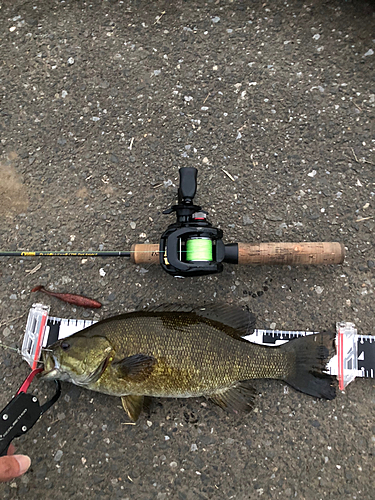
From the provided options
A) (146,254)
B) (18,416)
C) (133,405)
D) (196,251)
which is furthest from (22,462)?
(196,251)

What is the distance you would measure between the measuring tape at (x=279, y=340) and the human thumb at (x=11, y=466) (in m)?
0.61

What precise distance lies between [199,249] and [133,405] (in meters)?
1.29

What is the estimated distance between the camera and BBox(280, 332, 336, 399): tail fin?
2.43 meters

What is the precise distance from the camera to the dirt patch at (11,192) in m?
2.88

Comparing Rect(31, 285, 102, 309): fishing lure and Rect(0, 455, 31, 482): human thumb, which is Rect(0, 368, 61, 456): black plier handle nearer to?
Rect(0, 455, 31, 482): human thumb

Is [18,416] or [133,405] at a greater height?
[18,416]

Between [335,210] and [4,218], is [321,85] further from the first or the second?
[4,218]

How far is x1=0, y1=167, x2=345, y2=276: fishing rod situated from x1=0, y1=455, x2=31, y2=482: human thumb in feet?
4.63

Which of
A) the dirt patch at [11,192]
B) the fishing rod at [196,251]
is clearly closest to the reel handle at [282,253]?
the fishing rod at [196,251]

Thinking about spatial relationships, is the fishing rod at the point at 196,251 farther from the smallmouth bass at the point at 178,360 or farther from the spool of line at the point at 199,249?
the smallmouth bass at the point at 178,360

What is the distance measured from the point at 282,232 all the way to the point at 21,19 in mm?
3025

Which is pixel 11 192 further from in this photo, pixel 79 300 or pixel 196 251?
pixel 196 251

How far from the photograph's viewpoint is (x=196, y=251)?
2.23 meters

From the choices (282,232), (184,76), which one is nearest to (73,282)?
(282,232)
